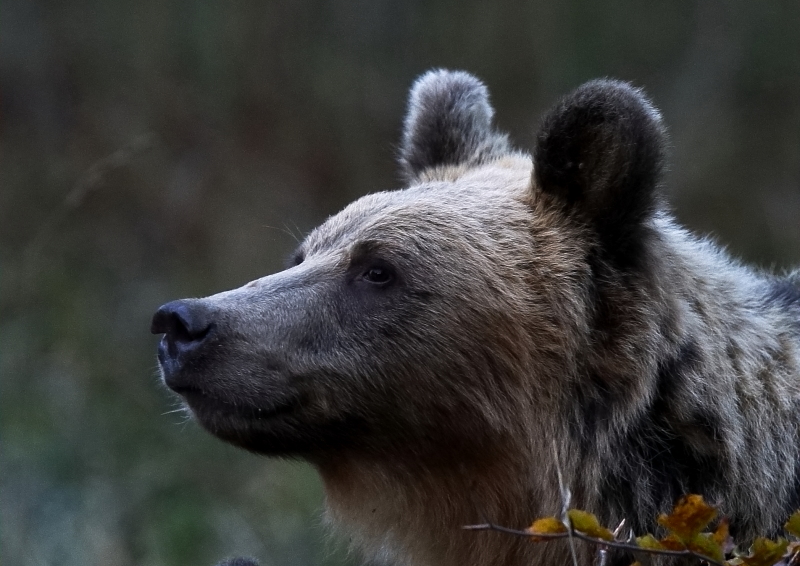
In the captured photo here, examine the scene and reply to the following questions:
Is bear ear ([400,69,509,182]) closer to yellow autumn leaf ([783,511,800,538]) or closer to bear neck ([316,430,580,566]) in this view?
bear neck ([316,430,580,566])

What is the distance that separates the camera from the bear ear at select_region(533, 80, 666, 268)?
14.6 feet

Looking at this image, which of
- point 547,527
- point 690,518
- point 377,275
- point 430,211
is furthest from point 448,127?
point 690,518

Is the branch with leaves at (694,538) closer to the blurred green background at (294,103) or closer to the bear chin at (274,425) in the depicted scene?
the bear chin at (274,425)

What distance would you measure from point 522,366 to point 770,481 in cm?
103

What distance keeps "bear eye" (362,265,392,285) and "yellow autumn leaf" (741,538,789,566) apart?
1901mm

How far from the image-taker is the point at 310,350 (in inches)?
183

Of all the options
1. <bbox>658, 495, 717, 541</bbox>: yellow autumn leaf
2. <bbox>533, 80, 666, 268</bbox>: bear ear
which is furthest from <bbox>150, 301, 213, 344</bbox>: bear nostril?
<bbox>658, 495, 717, 541</bbox>: yellow autumn leaf

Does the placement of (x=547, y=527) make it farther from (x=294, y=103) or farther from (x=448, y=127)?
(x=294, y=103)

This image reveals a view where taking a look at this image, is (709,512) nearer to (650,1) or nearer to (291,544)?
(291,544)

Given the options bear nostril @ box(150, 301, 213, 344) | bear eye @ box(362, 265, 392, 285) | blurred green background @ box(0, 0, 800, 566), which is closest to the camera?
bear nostril @ box(150, 301, 213, 344)

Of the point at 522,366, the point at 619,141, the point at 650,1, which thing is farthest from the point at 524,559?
the point at 650,1

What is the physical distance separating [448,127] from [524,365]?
1.90 meters

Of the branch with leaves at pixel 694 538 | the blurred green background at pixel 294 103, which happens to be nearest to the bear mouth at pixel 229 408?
the branch with leaves at pixel 694 538

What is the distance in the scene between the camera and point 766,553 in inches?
133
